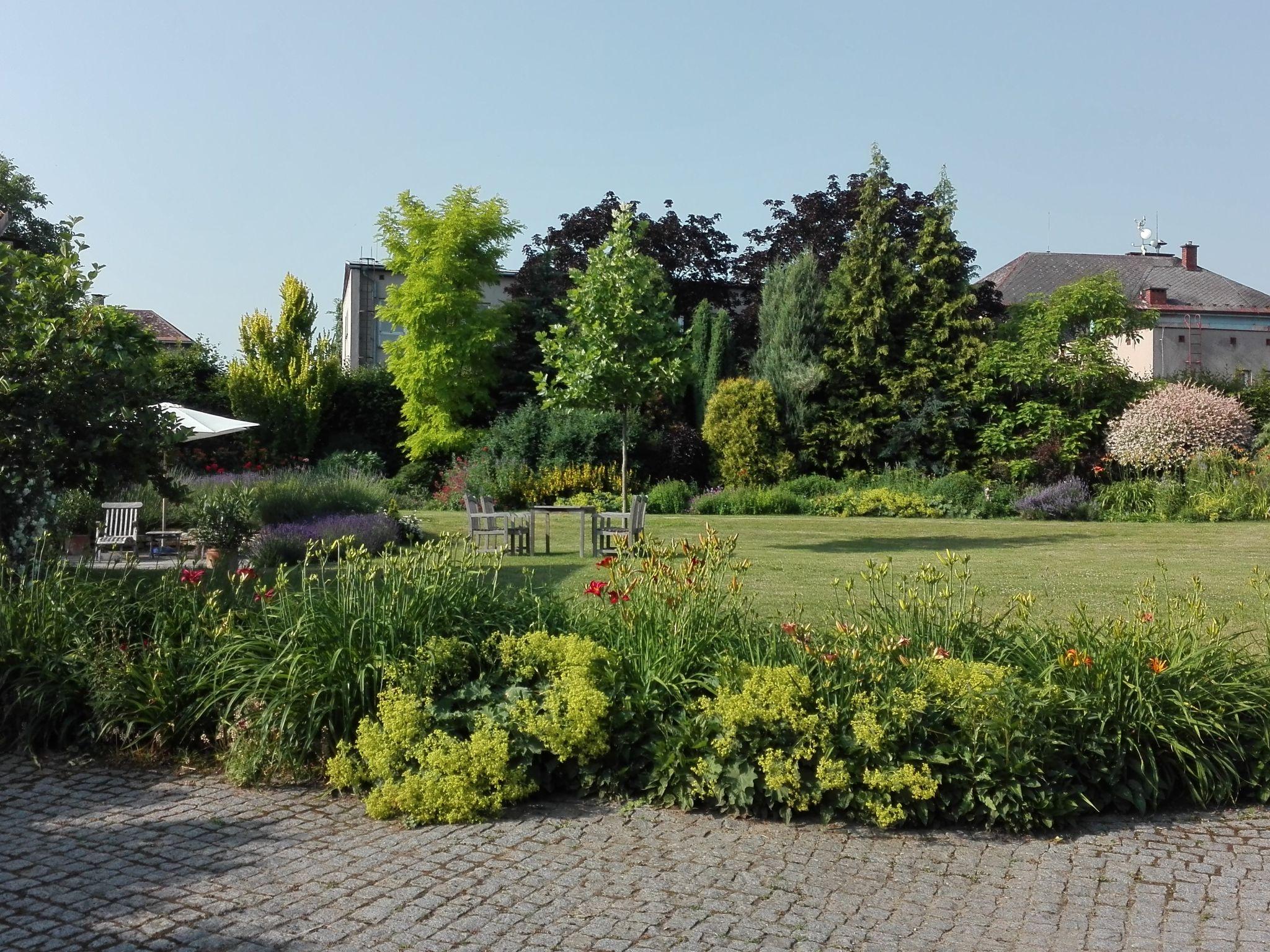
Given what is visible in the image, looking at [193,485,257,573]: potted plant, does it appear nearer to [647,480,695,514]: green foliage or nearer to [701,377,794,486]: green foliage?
[647,480,695,514]: green foliage

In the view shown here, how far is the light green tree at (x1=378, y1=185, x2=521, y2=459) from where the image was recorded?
2694 centimetres

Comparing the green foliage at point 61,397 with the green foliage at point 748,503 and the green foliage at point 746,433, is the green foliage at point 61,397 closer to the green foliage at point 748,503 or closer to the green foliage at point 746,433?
the green foliage at point 748,503

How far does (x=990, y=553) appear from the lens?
14125 mm

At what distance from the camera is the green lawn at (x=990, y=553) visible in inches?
394

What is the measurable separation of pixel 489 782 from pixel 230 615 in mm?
1738

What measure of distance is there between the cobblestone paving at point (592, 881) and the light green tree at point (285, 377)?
23.0m

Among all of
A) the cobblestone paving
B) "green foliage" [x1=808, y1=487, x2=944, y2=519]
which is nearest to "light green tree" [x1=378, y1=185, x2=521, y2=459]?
"green foliage" [x1=808, y1=487, x2=944, y2=519]

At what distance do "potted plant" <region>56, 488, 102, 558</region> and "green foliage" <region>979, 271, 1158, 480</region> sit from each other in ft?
56.9

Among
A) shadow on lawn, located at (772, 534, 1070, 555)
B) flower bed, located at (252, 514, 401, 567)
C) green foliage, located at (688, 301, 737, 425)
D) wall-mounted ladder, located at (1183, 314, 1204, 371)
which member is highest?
wall-mounted ladder, located at (1183, 314, 1204, 371)

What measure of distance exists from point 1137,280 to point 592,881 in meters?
44.7

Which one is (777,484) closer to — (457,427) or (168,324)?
(457,427)

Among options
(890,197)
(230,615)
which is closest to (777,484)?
(890,197)

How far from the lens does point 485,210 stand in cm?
2788

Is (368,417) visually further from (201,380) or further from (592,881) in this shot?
(592,881)
